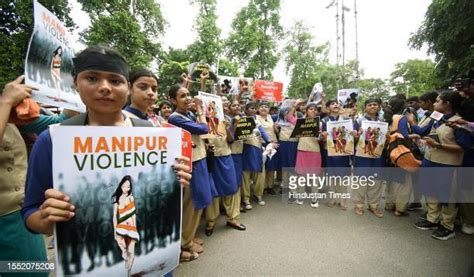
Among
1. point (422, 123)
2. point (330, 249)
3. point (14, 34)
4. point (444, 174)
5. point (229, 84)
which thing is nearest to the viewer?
point (330, 249)

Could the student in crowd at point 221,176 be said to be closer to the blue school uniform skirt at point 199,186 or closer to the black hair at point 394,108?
the blue school uniform skirt at point 199,186

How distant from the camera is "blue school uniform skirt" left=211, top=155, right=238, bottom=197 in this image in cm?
359

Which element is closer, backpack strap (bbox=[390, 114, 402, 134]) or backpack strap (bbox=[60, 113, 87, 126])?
backpack strap (bbox=[60, 113, 87, 126])

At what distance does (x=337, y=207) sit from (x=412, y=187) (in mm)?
1229

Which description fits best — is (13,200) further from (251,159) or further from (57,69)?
(251,159)

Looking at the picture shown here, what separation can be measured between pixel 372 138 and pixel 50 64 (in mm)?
4246

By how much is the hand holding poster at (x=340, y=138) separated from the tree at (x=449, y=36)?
21.0 feet

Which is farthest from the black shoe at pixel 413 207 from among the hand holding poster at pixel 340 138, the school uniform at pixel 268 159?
the school uniform at pixel 268 159

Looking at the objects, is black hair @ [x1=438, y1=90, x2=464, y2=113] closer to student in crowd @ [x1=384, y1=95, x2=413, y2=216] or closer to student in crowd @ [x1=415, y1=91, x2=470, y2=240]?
student in crowd @ [x1=415, y1=91, x2=470, y2=240]

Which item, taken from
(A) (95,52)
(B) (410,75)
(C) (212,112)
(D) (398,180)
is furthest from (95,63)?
(B) (410,75)

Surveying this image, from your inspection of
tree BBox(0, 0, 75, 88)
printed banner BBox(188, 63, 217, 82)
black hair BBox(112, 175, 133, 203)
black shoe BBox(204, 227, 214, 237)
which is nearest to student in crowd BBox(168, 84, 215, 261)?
black shoe BBox(204, 227, 214, 237)

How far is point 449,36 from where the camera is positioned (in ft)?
28.7

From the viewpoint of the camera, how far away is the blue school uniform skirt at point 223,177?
3592mm

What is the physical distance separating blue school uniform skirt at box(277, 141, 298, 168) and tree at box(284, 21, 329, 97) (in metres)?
18.0
